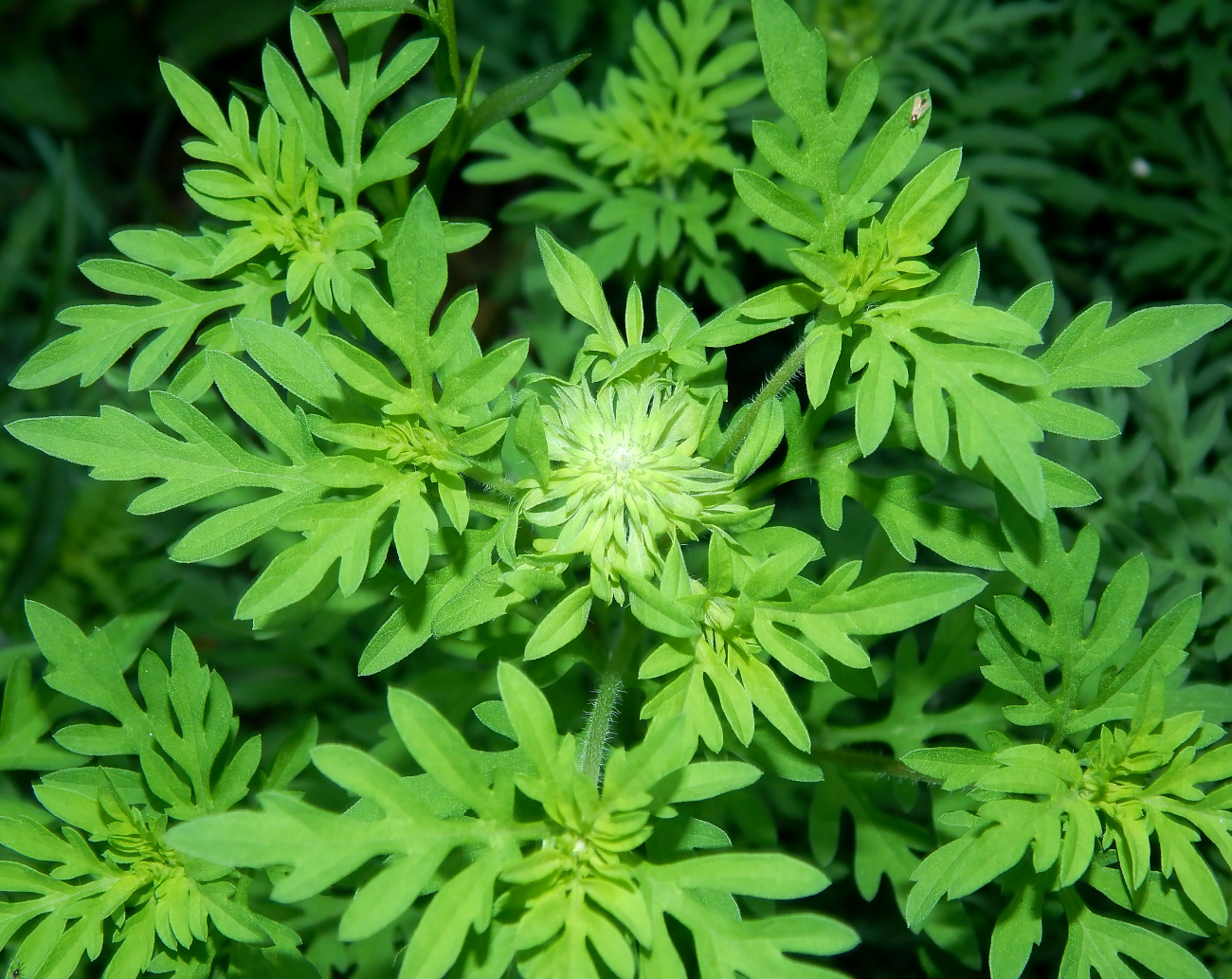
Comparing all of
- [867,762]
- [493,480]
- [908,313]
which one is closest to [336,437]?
[493,480]

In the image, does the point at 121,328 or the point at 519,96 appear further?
the point at 519,96

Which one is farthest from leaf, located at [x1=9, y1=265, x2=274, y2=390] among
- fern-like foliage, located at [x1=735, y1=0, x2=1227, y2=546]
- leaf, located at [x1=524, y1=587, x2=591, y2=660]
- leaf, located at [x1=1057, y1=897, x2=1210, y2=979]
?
leaf, located at [x1=1057, y1=897, x2=1210, y2=979]

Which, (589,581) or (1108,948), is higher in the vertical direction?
(589,581)

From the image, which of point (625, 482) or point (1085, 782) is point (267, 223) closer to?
point (625, 482)

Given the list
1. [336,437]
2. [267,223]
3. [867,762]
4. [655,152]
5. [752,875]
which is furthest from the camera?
[655,152]

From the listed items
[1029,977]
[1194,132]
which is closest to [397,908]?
[1029,977]

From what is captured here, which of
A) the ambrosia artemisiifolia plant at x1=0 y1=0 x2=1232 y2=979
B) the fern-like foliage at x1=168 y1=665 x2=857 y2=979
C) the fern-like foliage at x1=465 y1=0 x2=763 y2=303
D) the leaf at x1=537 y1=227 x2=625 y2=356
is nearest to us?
the fern-like foliage at x1=168 y1=665 x2=857 y2=979

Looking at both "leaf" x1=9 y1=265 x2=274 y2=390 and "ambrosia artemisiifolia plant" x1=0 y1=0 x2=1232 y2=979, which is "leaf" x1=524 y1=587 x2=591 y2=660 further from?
"leaf" x1=9 y1=265 x2=274 y2=390

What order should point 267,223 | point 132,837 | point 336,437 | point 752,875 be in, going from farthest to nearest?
1. point 267,223
2. point 132,837
3. point 336,437
4. point 752,875
